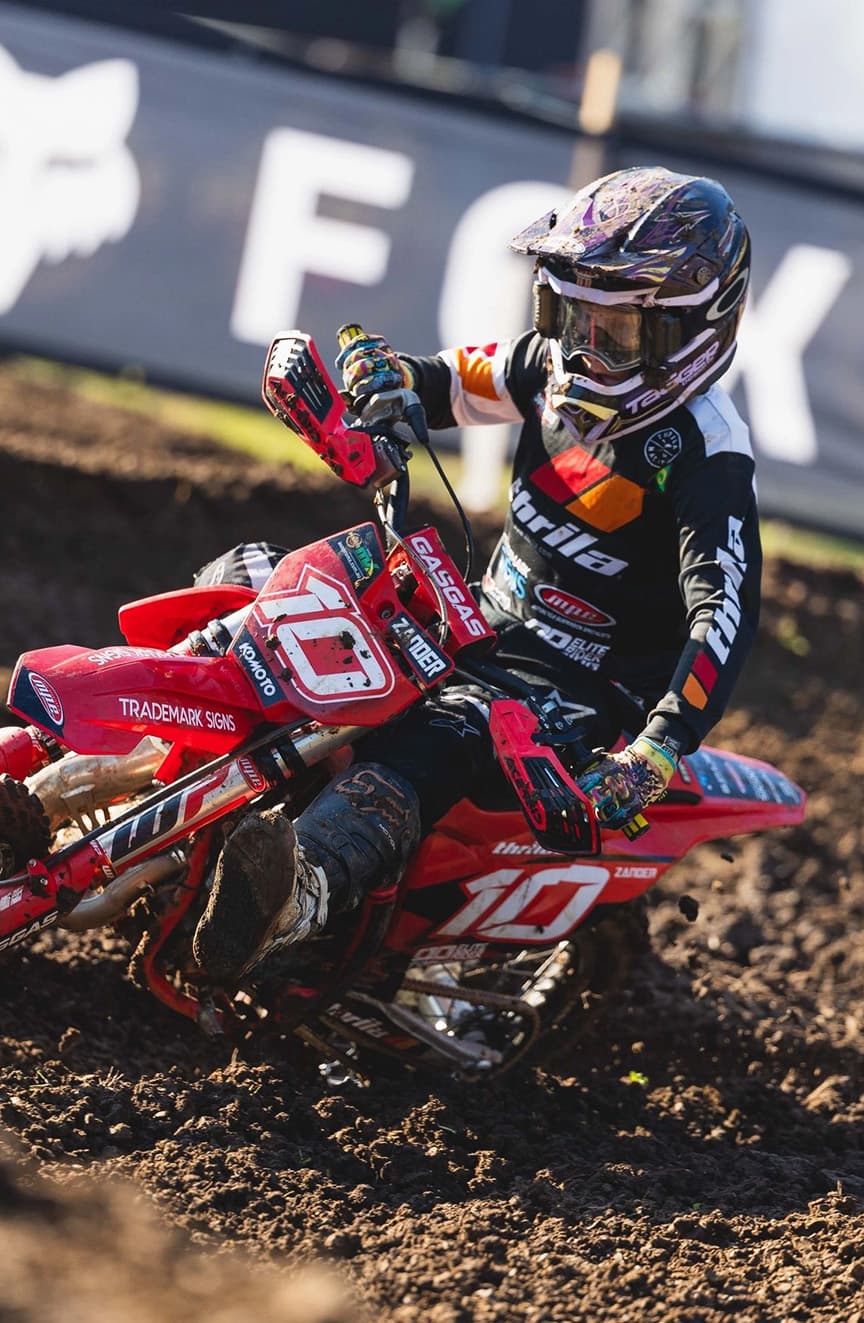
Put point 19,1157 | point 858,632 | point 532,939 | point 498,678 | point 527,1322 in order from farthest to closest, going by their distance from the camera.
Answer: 1. point 858,632
2. point 532,939
3. point 498,678
4. point 19,1157
5. point 527,1322

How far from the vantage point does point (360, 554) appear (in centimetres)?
407

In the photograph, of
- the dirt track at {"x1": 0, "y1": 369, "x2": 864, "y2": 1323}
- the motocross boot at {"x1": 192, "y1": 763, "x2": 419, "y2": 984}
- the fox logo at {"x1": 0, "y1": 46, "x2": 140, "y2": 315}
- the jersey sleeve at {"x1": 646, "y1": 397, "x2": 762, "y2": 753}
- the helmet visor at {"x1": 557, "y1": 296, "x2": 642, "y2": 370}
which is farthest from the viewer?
the fox logo at {"x1": 0, "y1": 46, "x2": 140, "y2": 315}

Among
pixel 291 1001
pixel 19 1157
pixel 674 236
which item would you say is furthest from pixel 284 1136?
pixel 674 236

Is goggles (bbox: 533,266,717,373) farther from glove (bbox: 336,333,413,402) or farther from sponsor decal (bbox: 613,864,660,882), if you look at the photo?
sponsor decal (bbox: 613,864,660,882)

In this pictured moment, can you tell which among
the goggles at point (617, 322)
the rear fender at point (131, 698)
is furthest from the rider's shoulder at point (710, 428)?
the rear fender at point (131, 698)

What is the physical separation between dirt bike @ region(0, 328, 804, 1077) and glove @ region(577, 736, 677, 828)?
6cm

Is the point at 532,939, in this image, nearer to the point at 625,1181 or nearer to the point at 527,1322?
the point at 625,1181

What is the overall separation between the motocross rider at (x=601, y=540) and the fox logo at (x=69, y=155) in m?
4.98

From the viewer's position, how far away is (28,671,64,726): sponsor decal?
3.60 m

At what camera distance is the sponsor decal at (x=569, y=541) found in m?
4.58

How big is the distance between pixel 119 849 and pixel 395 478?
1.15 metres

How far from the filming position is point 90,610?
7.59 metres

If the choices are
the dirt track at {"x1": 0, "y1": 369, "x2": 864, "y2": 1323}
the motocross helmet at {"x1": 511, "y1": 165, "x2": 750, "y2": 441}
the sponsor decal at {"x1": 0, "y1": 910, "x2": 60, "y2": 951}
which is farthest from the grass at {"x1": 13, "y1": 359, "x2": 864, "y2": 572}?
the sponsor decal at {"x1": 0, "y1": 910, "x2": 60, "y2": 951}

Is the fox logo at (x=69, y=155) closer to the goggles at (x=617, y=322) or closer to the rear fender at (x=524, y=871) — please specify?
the goggles at (x=617, y=322)
